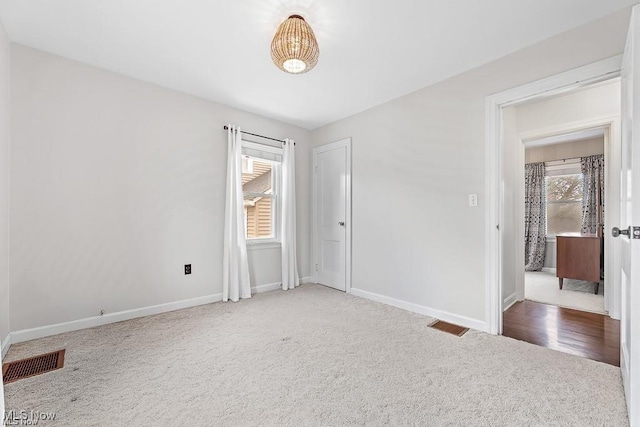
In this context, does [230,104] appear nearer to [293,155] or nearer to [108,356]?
[293,155]

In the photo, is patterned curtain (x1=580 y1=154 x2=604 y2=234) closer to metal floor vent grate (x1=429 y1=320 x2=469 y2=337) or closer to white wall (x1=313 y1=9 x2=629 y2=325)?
white wall (x1=313 y1=9 x2=629 y2=325)

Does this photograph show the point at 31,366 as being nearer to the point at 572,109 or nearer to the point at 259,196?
the point at 259,196

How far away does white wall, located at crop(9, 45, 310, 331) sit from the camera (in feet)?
7.93

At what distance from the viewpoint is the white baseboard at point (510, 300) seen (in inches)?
131

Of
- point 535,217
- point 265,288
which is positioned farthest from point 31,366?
point 535,217

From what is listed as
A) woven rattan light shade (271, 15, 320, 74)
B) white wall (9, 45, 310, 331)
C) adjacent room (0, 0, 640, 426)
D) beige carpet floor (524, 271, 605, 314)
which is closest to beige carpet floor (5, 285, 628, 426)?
adjacent room (0, 0, 640, 426)

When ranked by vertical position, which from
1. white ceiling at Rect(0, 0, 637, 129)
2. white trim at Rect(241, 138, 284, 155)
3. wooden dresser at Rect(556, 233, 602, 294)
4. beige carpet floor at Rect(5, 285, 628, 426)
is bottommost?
beige carpet floor at Rect(5, 285, 628, 426)

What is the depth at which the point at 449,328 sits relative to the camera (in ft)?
8.84

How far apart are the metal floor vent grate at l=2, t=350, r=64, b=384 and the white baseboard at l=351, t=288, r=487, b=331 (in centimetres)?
289

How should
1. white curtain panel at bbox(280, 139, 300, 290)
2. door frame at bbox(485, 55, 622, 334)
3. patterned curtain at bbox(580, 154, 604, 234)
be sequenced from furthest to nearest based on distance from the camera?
patterned curtain at bbox(580, 154, 604, 234)
white curtain panel at bbox(280, 139, 300, 290)
door frame at bbox(485, 55, 622, 334)

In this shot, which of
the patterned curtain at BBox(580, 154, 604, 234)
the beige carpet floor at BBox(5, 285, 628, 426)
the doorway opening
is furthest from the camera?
the patterned curtain at BBox(580, 154, 604, 234)

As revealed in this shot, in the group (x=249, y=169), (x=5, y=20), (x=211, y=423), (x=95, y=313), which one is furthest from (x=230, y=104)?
(x=211, y=423)

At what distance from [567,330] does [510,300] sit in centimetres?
84

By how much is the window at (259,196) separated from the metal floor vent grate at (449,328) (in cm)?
238
